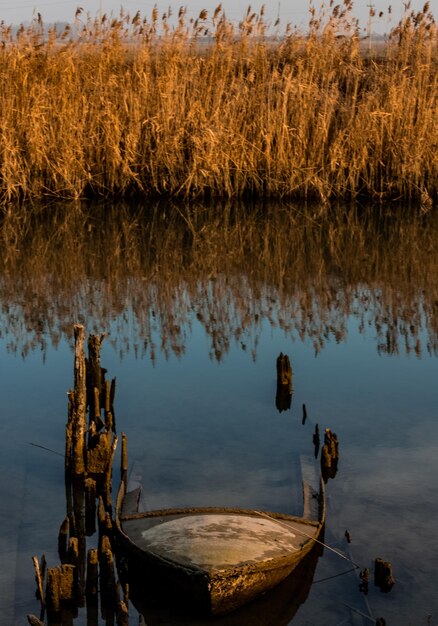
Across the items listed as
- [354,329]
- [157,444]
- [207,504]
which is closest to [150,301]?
[354,329]

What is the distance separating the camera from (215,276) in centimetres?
862

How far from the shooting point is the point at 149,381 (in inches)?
243

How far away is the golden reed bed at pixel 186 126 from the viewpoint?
1130cm

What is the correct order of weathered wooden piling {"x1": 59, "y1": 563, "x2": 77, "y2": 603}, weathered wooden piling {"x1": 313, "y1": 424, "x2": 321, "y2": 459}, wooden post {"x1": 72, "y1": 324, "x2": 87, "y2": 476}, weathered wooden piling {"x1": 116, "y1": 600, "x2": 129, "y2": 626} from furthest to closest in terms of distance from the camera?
weathered wooden piling {"x1": 313, "y1": 424, "x2": 321, "y2": 459} < wooden post {"x1": 72, "y1": 324, "x2": 87, "y2": 476} < weathered wooden piling {"x1": 59, "y1": 563, "x2": 77, "y2": 603} < weathered wooden piling {"x1": 116, "y1": 600, "x2": 129, "y2": 626}

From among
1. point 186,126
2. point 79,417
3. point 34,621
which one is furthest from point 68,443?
point 186,126

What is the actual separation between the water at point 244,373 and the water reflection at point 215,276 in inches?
1.0

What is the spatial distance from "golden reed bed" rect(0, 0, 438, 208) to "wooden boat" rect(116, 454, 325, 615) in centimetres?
751

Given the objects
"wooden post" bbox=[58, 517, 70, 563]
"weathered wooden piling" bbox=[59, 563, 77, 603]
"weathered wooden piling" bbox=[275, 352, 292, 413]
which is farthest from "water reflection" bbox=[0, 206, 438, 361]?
"weathered wooden piling" bbox=[59, 563, 77, 603]

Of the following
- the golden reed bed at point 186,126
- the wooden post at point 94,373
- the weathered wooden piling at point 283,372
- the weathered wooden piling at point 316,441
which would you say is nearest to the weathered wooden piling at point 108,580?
the weathered wooden piling at point 316,441

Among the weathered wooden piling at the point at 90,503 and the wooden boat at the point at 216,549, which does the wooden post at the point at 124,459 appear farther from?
A: the wooden boat at the point at 216,549

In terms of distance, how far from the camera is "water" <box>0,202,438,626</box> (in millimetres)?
4191

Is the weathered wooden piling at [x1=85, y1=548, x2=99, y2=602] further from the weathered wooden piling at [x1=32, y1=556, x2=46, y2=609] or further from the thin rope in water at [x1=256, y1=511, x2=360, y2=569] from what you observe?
the thin rope in water at [x1=256, y1=511, x2=360, y2=569]

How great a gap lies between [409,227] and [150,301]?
3.81 metres

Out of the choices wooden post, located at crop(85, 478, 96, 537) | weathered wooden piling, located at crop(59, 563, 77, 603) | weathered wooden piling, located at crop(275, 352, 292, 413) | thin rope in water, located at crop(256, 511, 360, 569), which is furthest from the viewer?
weathered wooden piling, located at crop(275, 352, 292, 413)
